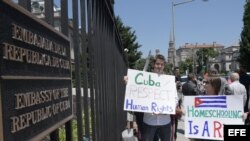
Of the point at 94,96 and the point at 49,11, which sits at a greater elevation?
the point at 49,11

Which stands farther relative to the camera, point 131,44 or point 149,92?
point 131,44

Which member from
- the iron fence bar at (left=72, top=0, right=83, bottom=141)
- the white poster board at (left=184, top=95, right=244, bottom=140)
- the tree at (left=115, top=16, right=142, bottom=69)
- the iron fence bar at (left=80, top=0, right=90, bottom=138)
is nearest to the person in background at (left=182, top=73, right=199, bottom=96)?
the white poster board at (left=184, top=95, right=244, bottom=140)

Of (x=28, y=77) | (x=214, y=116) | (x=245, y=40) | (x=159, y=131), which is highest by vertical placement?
(x=245, y=40)

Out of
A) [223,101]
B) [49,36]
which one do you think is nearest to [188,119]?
[223,101]

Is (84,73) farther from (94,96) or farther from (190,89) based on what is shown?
(190,89)

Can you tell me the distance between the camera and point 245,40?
71625 millimetres

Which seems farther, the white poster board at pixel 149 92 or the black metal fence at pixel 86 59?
the white poster board at pixel 149 92

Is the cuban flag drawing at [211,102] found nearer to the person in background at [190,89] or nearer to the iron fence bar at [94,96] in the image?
the iron fence bar at [94,96]

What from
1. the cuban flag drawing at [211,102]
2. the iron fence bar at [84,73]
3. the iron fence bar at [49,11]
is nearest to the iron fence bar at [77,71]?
the iron fence bar at [84,73]

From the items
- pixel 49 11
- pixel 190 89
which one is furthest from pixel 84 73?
pixel 190 89

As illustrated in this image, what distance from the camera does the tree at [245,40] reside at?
70625 mm

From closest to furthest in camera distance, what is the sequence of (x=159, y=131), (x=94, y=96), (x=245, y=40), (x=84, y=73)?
1. (x=84, y=73)
2. (x=94, y=96)
3. (x=159, y=131)
4. (x=245, y=40)

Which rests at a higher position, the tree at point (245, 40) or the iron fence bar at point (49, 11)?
the tree at point (245, 40)

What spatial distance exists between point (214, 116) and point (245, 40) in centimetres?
6756
